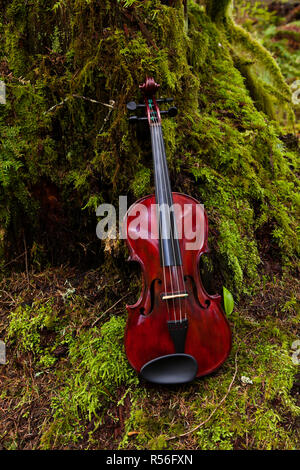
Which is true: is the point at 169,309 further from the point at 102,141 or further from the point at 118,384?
the point at 102,141

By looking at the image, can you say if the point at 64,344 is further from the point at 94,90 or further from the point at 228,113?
the point at 228,113

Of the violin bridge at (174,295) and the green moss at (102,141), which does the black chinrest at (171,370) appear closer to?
the violin bridge at (174,295)

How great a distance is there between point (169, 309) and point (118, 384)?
0.59 metres

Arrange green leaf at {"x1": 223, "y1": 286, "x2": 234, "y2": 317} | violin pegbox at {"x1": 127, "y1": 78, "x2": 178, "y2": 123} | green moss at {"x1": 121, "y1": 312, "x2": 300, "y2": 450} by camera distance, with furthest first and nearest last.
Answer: green leaf at {"x1": 223, "y1": 286, "x2": 234, "y2": 317}
violin pegbox at {"x1": 127, "y1": 78, "x2": 178, "y2": 123}
green moss at {"x1": 121, "y1": 312, "x2": 300, "y2": 450}

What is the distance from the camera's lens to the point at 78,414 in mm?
1796

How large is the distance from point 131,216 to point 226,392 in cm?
113

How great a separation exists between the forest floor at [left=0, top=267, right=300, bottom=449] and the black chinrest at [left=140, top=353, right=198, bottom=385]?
0.15m

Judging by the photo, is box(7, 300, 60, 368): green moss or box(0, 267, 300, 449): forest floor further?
box(7, 300, 60, 368): green moss

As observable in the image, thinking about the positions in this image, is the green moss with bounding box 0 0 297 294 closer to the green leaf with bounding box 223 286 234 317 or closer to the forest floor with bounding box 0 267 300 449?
the green leaf with bounding box 223 286 234 317

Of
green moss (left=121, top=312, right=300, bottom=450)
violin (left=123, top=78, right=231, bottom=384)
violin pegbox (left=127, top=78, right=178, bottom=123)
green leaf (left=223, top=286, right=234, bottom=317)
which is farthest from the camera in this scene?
green leaf (left=223, top=286, right=234, bottom=317)

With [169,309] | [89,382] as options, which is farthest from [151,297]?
[89,382]

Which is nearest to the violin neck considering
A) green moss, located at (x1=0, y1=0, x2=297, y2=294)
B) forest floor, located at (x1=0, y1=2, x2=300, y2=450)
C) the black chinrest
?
green moss, located at (x1=0, y1=0, x2=297, y2=294)

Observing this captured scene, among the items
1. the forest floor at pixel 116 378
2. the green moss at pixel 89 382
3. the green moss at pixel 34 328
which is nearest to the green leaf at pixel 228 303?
the forest floor at pixel 116 378

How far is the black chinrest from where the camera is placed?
5.56 feet
